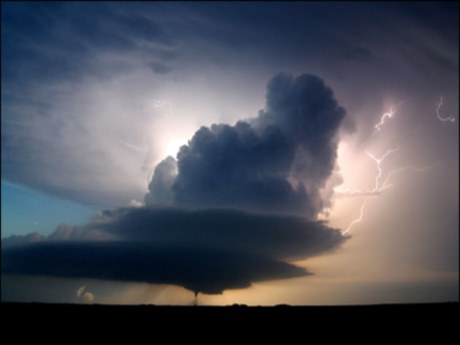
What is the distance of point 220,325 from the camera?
3303cm

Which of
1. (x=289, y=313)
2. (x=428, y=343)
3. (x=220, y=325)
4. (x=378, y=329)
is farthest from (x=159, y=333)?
(x=428, y=343)

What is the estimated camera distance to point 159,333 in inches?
1215

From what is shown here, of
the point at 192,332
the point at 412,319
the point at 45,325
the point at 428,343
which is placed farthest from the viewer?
the point at 412,319

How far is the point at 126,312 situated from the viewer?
40.0 m

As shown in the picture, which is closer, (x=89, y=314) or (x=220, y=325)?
(x=220, y=325)

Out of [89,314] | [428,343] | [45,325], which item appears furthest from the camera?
[89,314]

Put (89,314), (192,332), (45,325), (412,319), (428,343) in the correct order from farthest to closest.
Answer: (89,314), (412,319), (45,325), (192,332), (428,343)

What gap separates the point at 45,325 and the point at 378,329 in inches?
1216

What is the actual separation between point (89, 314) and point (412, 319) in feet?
112

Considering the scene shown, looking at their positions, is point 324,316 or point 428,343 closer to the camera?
point 428,343

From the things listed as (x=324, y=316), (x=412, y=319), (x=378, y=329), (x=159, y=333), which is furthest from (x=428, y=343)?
(x=159, y=333)

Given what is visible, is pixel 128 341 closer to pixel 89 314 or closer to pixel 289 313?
pixel 89 314

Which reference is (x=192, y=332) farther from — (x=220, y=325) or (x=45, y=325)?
(x=45, y=325)

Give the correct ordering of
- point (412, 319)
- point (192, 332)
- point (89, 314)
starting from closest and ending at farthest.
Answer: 1. point (192, 332)
2. point (412, 319)
3. point (89, 314)
